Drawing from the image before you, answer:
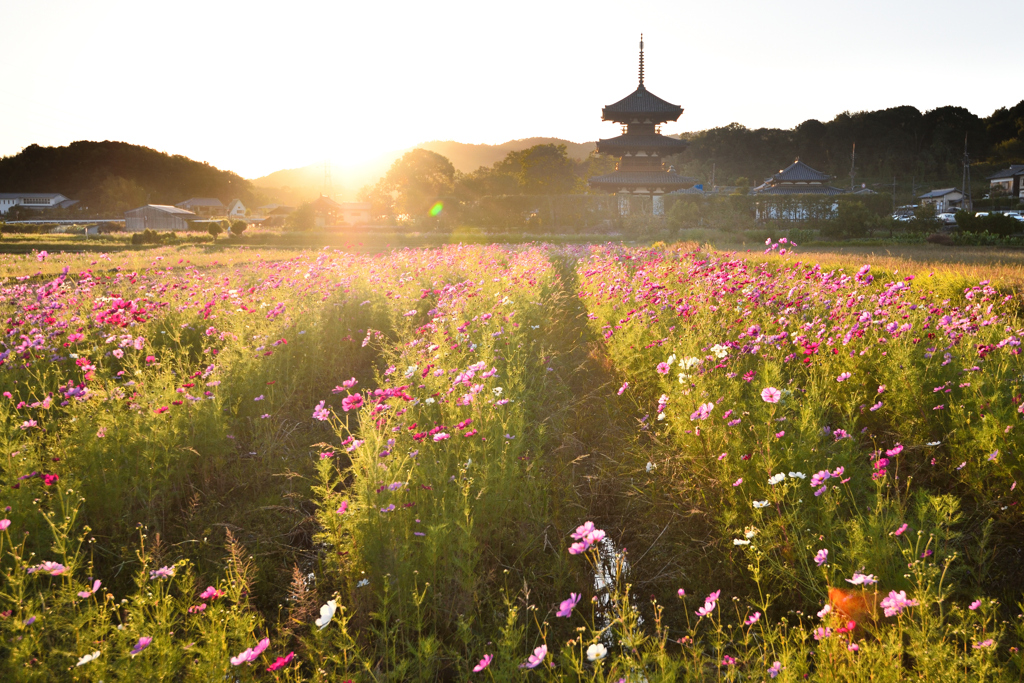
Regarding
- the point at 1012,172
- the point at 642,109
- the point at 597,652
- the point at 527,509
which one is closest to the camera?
the point at 597,652

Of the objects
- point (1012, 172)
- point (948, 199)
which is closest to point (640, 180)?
point (948, 199)

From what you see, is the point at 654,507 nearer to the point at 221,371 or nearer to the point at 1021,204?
the point at 221,371

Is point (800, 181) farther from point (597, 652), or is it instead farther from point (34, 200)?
point (34, 200)

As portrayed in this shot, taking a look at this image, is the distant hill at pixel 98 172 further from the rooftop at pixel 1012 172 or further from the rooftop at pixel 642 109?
the rooftop at pixel 1012 172

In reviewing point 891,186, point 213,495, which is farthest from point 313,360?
point 891,186

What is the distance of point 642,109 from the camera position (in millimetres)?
35438

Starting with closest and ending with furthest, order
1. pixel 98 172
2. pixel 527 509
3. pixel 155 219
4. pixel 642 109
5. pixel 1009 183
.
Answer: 1. pixel 527 509
2. pixel 642 109
3. pixel 1009 183
4. pixel 155 219
5. pixel 98 172

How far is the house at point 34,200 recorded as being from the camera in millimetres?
83938

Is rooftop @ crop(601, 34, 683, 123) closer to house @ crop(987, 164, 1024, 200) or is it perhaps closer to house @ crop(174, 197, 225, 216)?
house @ crop(987, 164, 1024, 200)

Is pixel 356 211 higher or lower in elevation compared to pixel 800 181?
higher

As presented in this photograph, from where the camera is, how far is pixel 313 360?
5.23 meters

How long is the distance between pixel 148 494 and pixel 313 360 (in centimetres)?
220

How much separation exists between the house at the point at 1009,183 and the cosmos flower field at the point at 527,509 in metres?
70.1

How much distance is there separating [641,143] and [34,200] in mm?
95223
